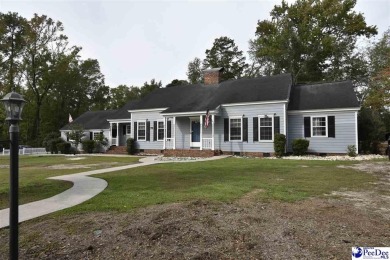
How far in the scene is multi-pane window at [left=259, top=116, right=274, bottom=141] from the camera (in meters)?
19.3

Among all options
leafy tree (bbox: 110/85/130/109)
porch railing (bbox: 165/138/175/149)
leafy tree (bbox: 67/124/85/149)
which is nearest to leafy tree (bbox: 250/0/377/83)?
porch railing (bbox: 165/138/175/149)

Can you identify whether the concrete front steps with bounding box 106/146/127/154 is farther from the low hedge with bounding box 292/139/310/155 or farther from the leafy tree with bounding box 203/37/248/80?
the leafy tree with bounding box 203/37/248/80

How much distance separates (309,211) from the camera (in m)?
5.36

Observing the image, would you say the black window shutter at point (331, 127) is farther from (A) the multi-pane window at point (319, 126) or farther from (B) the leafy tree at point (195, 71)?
(B) the leafy tree at point (195, 71)

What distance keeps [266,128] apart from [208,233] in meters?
15.9

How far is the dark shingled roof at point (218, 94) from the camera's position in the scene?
2027 cm

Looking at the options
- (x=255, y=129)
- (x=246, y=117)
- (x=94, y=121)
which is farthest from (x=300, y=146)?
(x=94, y=121)

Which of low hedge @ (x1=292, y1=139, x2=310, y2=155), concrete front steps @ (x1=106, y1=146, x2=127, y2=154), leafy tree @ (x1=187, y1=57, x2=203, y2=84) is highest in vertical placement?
leafy tree @ (x1=187, y1=57, x2=203, y2=84)

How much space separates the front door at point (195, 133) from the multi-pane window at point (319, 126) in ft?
26.6

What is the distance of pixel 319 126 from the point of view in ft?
61.5

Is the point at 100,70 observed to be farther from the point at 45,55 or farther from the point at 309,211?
the point at 309,211

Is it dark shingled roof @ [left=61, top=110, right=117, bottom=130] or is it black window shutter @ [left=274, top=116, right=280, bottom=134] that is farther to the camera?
dark shingled roof @ [left=61, top=110, right=117, bottom=130]

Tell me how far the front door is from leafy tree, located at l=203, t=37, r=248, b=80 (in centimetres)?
2486

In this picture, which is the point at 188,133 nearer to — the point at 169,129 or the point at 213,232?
the point at 169,129
